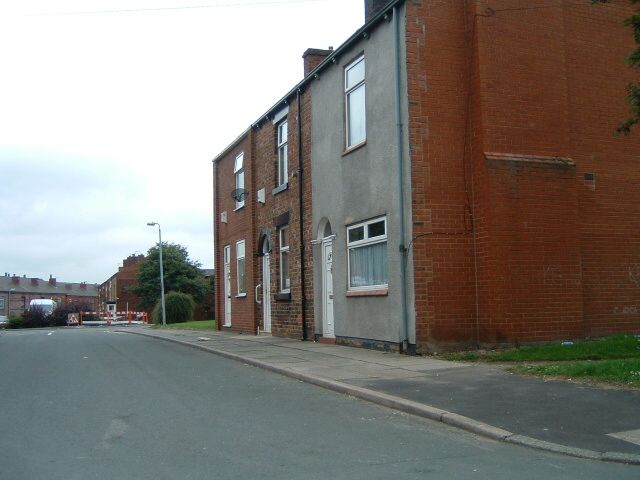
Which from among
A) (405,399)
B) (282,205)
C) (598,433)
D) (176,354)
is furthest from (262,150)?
(598,433)

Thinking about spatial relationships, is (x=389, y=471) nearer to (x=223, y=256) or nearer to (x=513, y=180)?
(x=513, y=180)

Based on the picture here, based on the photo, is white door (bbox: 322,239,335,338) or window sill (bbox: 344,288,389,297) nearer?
window sill (bbox: 344,288,389,297)

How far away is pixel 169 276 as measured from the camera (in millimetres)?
58750

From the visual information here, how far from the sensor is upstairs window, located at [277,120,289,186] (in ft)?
65.7

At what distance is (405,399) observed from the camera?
8.77 meters

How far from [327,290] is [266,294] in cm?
514

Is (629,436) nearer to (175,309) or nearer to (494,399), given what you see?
(494,399)

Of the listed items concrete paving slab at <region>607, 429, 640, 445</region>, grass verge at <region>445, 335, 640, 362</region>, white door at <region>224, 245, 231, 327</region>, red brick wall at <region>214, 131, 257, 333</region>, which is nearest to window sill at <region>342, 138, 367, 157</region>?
grass verge at <region>445, 335, 640, 362</region>

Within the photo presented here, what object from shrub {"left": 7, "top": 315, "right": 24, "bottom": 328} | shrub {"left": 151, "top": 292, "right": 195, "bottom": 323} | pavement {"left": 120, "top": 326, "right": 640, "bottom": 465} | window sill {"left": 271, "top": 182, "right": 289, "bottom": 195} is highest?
window sill {"left": 271, "top": 182, "right": 289, "bottom": 195}

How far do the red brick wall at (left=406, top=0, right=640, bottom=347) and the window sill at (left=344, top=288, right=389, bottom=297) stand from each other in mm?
1085

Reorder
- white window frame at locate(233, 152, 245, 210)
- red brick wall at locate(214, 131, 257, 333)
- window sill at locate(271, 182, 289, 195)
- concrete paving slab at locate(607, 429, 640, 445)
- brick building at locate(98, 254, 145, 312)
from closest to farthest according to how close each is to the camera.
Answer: concrete paving slab at locate(607, 429, 640, 445), window sill at locate(271, 182, 289, 195), red brick wall at locate(214, 131, 257, 333), white window frame at locate(233, 152, 245, 210), brick building at locate(98, 254, 145, 312)

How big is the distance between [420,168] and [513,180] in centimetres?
177

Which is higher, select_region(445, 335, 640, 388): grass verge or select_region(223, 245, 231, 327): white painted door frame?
select_region(223, 245, 231, 327): white painted door frame

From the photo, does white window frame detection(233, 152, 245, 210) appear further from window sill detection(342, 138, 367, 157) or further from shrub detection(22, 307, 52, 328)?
shrub detection(22, 307, 52, 328)
